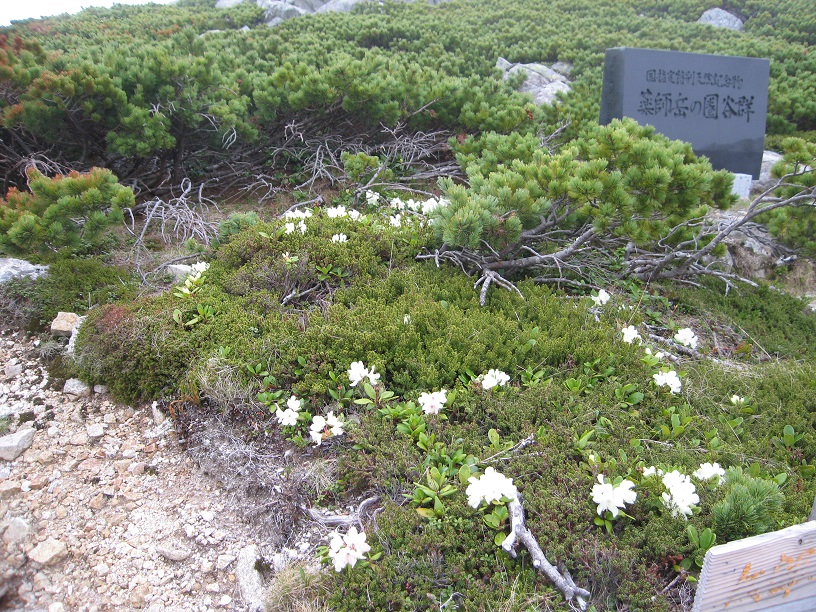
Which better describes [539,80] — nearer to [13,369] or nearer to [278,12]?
[278,12]

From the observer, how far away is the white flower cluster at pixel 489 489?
223 centimetres

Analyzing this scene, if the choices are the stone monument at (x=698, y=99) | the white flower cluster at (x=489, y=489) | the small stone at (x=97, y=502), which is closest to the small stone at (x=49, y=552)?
the small stone at (x=97, y=502)

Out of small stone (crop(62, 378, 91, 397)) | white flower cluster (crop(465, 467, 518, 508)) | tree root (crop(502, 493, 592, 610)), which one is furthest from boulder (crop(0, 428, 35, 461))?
tree root (crop(502, 493, 592, 610))

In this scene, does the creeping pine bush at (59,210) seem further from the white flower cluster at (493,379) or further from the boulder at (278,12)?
the boulder at (278,12)

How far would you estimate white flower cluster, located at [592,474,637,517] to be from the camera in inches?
86.5

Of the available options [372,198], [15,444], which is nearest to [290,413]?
[15,444]

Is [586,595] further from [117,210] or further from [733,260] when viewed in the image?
[733,260]

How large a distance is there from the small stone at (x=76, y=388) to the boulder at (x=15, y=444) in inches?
13.8

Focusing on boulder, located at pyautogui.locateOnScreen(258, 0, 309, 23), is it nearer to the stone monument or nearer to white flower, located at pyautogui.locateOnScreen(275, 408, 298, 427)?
the stone monument

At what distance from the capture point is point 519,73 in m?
8.75

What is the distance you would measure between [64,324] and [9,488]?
1.28m

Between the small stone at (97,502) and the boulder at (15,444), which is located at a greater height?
the boulder at (15,444)

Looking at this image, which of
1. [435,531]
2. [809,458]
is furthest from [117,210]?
[809,458]

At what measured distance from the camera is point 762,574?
4.86 ft
